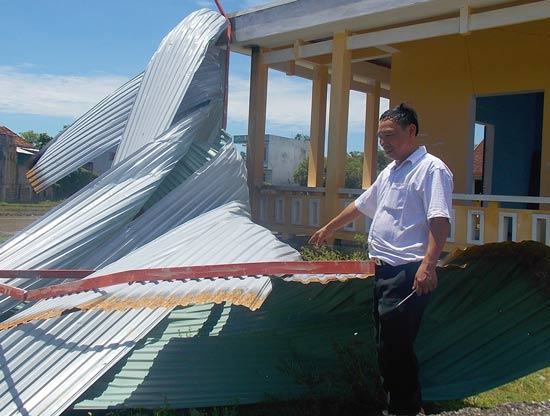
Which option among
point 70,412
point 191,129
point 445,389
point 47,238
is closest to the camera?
point 70,412

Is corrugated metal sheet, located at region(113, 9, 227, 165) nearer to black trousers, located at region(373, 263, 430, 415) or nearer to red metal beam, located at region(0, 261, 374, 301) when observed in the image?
red metal beam, located at region(0, 261, 374, 301)

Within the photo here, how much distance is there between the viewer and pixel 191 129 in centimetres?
535

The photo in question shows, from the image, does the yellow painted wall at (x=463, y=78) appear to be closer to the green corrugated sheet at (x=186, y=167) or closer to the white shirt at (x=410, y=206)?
the green corrugated sheet at (x=186, y=167)

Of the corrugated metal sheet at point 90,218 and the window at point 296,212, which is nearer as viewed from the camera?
the corrugated metal sheet at point 90,218

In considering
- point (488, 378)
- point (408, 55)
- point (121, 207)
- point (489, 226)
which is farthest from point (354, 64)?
point (488, 378)

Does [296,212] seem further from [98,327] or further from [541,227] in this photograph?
[98,327]

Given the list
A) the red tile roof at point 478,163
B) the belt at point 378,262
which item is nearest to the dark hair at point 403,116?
the belt at point 378,262

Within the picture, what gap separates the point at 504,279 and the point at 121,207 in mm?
2628

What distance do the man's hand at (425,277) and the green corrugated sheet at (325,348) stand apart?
685 millimetres

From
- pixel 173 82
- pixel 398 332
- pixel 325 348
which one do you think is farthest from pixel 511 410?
pixel 173 82

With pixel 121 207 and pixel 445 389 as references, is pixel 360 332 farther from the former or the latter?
pixel 121 207

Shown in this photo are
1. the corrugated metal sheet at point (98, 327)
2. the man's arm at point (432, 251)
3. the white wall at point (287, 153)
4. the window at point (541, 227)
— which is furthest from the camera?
the white wall at point (287, 153)

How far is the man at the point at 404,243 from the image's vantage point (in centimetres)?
276

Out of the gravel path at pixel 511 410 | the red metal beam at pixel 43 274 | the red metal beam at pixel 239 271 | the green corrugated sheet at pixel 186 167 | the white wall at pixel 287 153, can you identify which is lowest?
the gravel path at pixel 511 410
